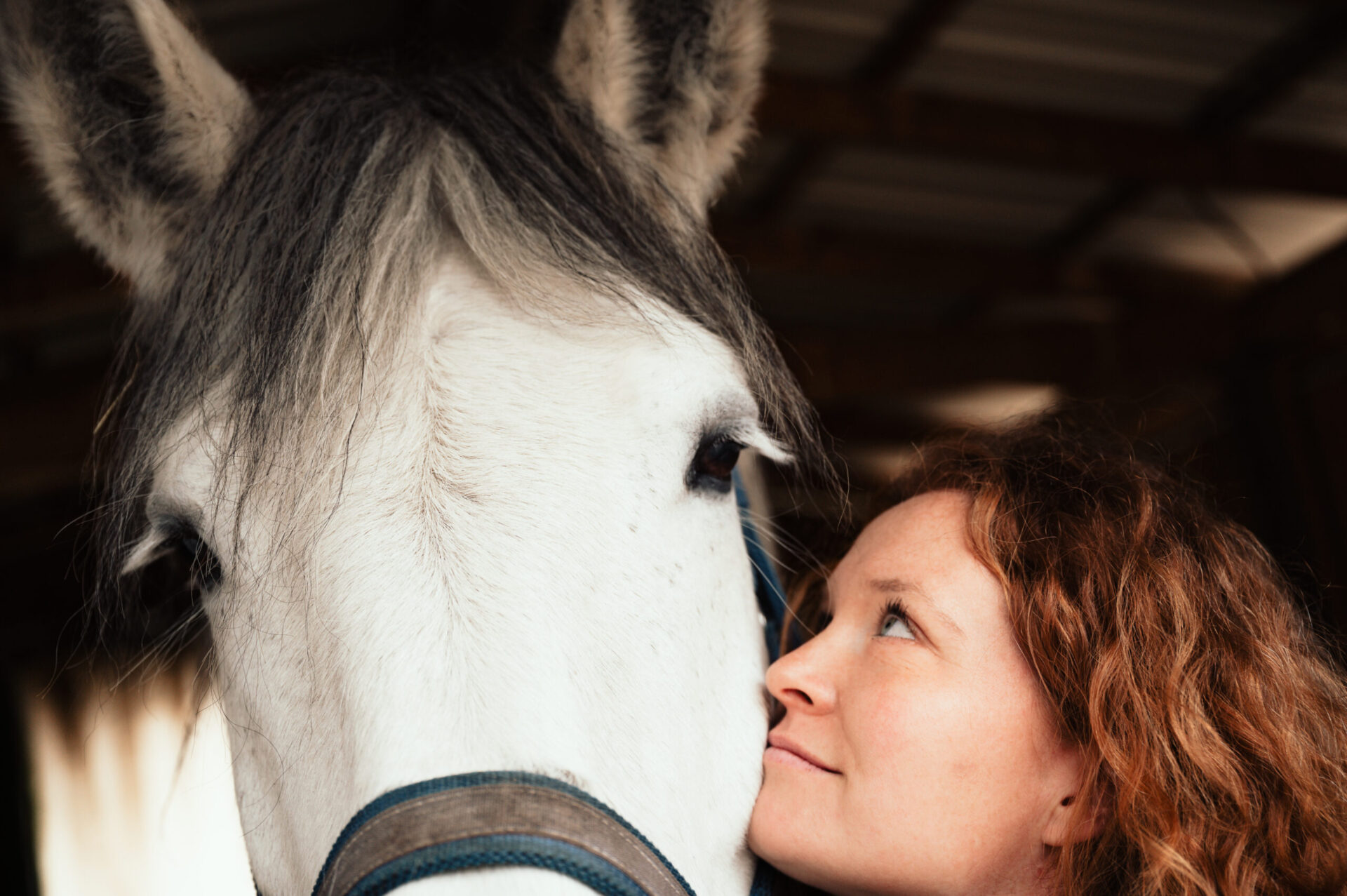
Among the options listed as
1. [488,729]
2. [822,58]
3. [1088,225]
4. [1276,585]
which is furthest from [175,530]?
[1088,225]

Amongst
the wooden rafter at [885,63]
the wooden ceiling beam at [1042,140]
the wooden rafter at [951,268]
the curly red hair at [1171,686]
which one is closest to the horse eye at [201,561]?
the curly red hair at [1171,686]


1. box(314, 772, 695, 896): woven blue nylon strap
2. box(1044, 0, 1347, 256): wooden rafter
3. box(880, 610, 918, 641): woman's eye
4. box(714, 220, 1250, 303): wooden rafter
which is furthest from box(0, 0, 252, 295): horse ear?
box(1044, 0, 1347, 256): wooden rafter

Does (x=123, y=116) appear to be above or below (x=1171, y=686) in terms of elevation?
above

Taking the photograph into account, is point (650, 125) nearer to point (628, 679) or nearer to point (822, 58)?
point (628, 679)

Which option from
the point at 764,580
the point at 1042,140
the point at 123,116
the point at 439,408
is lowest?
the point at 1042,140

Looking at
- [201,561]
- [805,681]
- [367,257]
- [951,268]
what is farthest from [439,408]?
[951,268]

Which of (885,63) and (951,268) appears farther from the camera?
(951,268)

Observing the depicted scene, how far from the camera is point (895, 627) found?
3.67 ft

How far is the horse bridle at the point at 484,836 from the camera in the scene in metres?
0.73

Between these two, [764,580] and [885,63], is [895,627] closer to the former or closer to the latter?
[764,580]

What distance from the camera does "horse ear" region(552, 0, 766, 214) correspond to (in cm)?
136

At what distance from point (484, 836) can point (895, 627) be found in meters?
0.56

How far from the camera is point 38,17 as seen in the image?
1251 millimetres

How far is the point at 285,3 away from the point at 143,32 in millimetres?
2871
